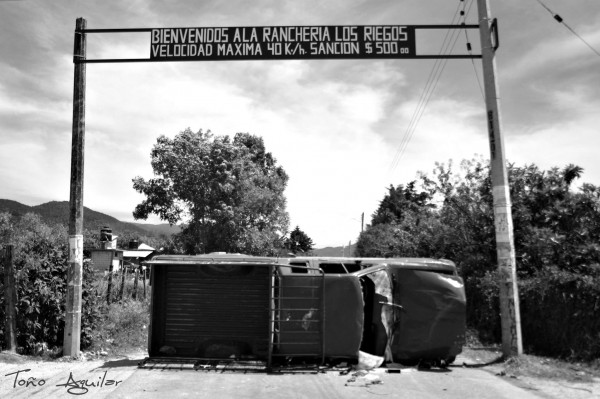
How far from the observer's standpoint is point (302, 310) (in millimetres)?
9094

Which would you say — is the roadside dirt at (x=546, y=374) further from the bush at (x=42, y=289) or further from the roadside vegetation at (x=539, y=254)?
the bush at (x=42, y=289)

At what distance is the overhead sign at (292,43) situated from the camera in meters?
10.5

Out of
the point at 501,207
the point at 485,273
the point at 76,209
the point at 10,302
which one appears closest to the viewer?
the point at 10,302

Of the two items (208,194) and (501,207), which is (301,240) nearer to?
(208,194)

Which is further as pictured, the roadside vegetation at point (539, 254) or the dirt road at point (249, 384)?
the roadside vegetation at point (539, 254)

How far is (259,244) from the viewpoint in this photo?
34062mm

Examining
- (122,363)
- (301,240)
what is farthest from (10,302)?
(301,240)

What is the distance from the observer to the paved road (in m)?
7.25

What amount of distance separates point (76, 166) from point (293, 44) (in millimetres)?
5251

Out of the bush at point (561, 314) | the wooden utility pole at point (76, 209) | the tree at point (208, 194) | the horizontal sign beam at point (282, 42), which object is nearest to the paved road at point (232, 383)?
the wooden utility pole at point (76, 209)

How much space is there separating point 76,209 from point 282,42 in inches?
218

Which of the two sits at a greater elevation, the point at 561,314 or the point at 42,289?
the point at 42,289

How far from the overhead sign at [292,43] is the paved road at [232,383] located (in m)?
6.30

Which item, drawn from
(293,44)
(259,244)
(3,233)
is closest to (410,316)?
(293,44)
